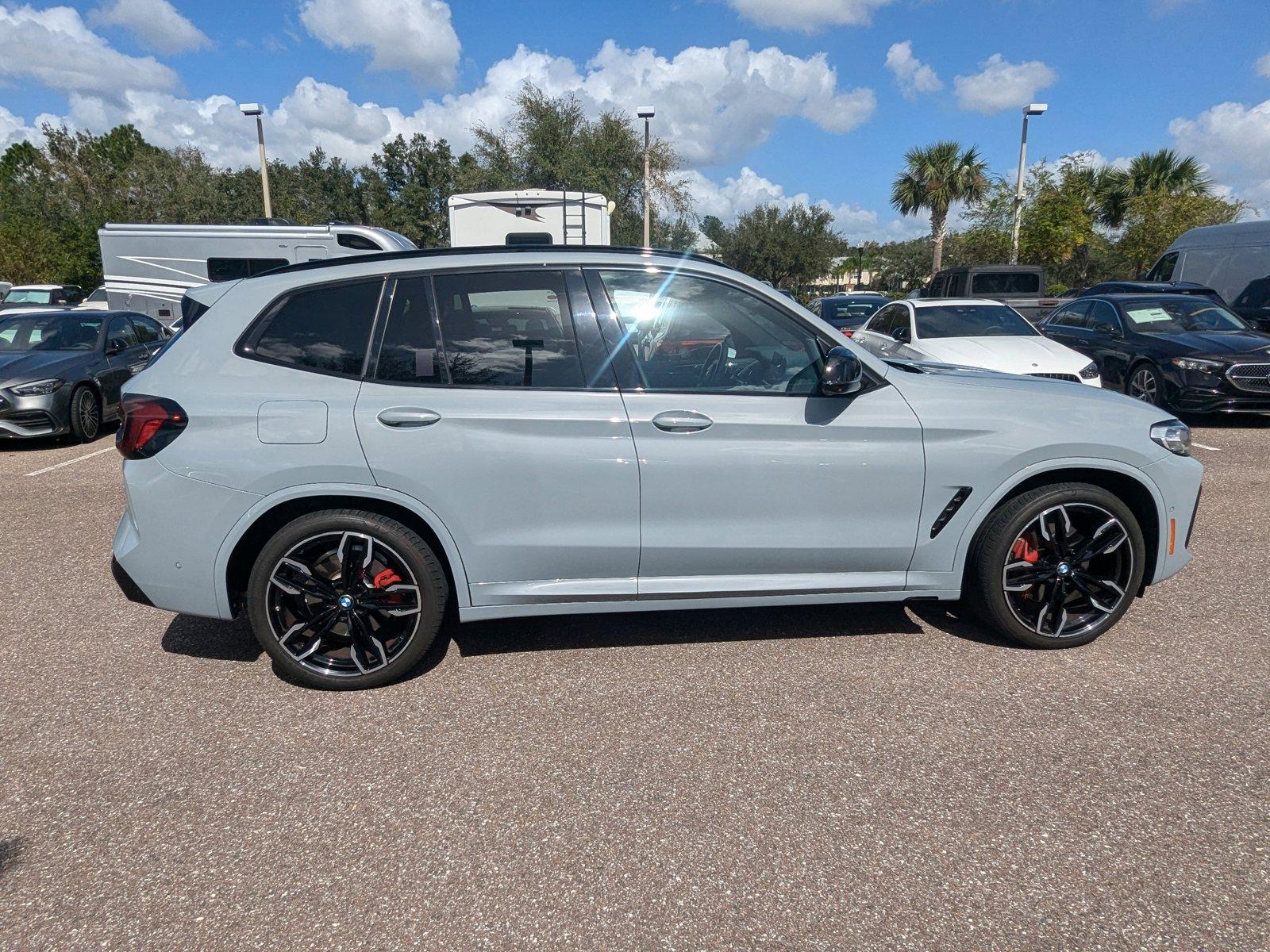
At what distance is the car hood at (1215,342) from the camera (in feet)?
30.5

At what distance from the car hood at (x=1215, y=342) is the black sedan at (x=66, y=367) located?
36.6ft

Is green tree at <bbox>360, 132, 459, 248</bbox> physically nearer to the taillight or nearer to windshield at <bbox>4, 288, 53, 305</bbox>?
windshield at <bbox>4, 288, 53, 305</bbox>

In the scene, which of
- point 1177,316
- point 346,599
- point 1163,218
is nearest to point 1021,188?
point 1163,218

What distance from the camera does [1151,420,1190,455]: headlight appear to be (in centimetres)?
374

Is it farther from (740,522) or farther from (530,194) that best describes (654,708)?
(530,194)

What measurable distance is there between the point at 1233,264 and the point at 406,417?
15988mm

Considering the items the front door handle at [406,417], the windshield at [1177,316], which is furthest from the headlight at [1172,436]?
the windshield at [1177,316]

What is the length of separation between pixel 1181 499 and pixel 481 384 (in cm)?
315

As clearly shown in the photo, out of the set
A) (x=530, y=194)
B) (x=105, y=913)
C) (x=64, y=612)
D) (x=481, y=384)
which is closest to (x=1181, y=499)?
(x=481, y=384)

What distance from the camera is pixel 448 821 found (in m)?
2.66

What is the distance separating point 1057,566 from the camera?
374 centimetres

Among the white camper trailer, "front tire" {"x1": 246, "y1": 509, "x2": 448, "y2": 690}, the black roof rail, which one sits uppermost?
the white camper trailer

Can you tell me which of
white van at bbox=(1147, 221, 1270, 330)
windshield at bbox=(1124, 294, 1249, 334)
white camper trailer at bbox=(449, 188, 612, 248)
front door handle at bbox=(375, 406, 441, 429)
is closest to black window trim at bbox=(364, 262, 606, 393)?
front door handle at bbox=(375, 406, 441, 429)

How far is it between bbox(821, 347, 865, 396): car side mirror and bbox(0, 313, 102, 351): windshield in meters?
9.66
